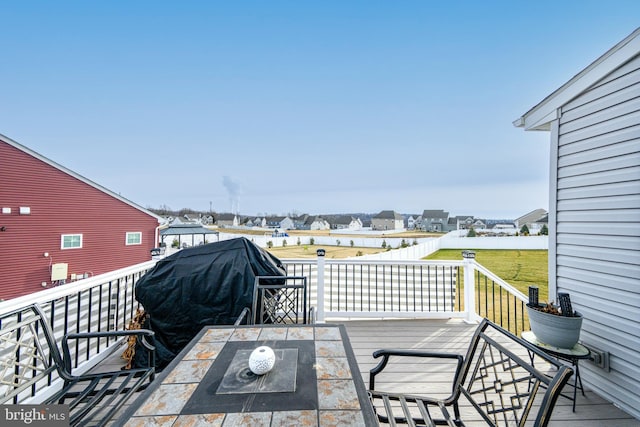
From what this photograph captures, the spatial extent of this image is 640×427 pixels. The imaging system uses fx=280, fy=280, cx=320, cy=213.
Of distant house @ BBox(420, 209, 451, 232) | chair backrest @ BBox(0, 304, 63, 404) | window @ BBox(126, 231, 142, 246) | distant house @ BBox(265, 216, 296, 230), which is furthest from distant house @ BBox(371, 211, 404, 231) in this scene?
chair backrest @ BBox(0, 304, 63, 404)

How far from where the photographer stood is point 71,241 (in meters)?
11.8

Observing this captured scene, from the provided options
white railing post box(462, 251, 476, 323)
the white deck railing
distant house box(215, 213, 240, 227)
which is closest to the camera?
the white deck railing

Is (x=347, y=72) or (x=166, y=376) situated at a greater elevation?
(x=347, y=72)

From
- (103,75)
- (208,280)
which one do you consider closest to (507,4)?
(208,280)

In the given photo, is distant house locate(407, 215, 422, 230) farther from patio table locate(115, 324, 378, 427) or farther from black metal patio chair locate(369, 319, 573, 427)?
patio table locate(115, 324, 378, 427)

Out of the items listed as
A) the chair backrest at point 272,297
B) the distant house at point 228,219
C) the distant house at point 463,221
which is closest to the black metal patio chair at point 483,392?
the chair backrest at point 272,297

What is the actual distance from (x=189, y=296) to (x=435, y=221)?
3824cm

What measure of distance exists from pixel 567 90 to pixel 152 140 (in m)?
16.2

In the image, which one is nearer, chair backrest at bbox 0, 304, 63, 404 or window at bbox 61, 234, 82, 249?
chair backrest at bbox 0, 304, 63, 404

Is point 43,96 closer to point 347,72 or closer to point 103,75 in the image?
point 103,75

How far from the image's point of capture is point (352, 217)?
1649 inches

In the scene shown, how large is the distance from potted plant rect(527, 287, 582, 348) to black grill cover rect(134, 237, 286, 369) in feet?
8.92

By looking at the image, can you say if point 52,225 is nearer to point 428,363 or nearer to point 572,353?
point 428,363

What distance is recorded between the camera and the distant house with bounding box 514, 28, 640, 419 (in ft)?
7.31
